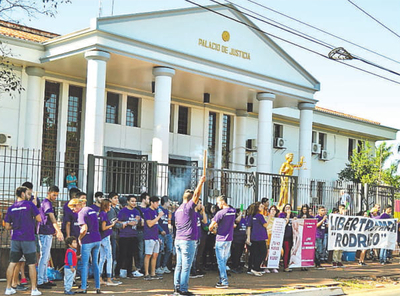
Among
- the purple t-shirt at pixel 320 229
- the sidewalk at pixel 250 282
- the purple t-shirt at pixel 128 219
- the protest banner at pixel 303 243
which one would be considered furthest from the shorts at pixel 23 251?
the purple t-shirt at pixel 320 229

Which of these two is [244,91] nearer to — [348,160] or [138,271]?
[138,271]

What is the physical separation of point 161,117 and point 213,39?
4.23 m

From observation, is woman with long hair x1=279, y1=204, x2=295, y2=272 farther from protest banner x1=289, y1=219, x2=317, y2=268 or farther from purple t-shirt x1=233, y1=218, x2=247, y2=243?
purple t-shirt x1=233, y1=218, x2=247, y2=243

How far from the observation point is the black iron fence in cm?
1394

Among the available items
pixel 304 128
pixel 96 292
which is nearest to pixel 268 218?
pixel 96 292

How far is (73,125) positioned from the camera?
23.0m

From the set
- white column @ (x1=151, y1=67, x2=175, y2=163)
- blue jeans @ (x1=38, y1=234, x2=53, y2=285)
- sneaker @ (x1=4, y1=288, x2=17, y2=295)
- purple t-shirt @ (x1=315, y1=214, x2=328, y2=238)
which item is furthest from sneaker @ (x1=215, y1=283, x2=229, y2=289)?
white column @ (x1=151, y1=67, x2=175, y2=163)

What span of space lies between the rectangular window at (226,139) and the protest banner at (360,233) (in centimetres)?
1157

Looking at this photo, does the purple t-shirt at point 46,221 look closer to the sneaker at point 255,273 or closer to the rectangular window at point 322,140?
the sneaker at point 255,273

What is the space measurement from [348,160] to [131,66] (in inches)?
849

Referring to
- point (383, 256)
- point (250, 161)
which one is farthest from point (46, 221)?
point (250, 161)

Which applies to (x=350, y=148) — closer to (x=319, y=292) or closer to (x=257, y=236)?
(x=257, y=236)

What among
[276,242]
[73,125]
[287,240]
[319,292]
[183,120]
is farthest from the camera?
[183,120]

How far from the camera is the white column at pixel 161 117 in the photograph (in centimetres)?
2009
